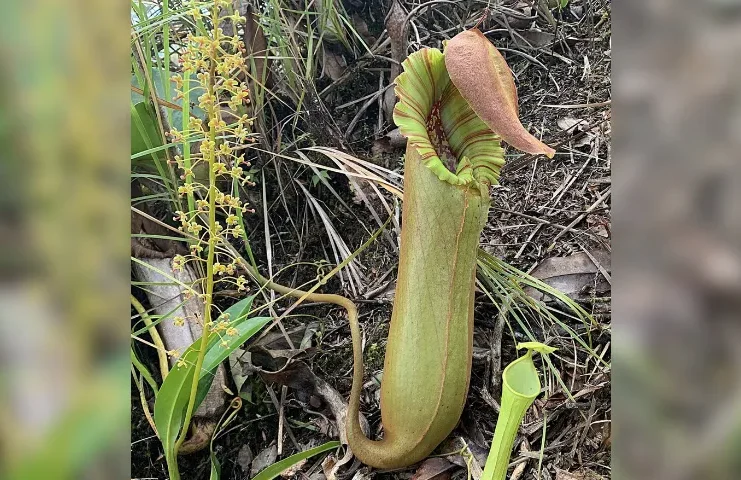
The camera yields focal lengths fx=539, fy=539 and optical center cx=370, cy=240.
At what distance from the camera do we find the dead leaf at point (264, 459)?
0.87 meters

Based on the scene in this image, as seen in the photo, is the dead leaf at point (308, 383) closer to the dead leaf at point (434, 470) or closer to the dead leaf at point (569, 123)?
the dead leaf at point (434, 470)

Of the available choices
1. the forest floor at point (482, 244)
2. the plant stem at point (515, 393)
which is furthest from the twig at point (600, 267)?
the plant stem at point (515, 393)

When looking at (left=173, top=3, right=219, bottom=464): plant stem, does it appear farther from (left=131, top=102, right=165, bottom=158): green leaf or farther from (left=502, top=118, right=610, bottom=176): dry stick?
(left=502, top=118, right=610, bottom=176): dry stick

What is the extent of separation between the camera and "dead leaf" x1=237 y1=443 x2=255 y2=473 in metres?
0.87

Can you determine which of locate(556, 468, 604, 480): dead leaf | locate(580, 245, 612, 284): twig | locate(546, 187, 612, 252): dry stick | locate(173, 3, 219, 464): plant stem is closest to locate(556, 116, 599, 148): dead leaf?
locate(546, 187, 612, 252): dry stick

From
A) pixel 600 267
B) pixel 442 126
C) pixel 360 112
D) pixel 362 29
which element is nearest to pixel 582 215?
pixel 600 267

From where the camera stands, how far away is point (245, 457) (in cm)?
88

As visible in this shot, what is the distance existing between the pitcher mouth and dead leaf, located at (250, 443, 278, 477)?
53cm
